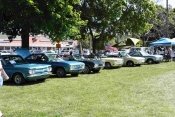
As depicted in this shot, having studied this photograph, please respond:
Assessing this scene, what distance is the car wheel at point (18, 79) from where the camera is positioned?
12.1m

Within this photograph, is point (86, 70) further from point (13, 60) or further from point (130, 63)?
point (130, 63)

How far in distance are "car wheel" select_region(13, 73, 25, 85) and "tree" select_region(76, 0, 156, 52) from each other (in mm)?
15783

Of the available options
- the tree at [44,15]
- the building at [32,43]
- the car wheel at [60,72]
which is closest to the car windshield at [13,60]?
the car wheel at [60,72]

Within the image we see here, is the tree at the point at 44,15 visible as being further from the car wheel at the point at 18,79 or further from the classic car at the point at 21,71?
the car wheel at the point at 18,79

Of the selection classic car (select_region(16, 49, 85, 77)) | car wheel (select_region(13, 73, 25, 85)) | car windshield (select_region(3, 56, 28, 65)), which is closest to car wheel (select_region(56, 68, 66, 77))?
classic car (select_region(16, 49, 85, 77))

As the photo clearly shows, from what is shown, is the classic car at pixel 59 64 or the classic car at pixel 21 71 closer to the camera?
the classic car at pixel 21 71

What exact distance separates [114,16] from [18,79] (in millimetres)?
16735

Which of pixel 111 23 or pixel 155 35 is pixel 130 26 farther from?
pixel 155 35

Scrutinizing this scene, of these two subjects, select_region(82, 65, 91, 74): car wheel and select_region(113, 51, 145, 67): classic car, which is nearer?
select_region(82, 65, 91, 74): car wheel

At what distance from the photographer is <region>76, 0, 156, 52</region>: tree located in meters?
27.2

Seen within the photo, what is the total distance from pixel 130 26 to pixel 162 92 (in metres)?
20.9

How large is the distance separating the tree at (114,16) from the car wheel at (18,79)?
15783mm

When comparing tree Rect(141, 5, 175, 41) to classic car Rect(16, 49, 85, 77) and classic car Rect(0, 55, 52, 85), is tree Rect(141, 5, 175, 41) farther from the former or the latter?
classic car Rect(0, 55, 52, 85)

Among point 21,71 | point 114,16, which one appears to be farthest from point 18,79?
point 114,16
